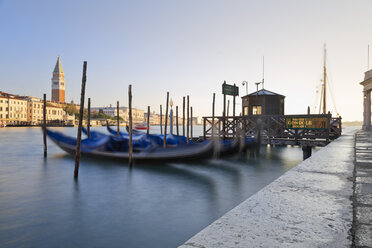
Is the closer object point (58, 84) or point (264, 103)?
point (264, 103)

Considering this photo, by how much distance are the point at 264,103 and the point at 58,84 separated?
159986mm

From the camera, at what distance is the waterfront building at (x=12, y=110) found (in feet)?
278

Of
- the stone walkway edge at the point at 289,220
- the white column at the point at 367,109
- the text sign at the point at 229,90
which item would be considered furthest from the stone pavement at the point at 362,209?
the white column at the point at 367,109

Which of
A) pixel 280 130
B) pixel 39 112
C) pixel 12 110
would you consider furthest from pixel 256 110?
pixel 39 112

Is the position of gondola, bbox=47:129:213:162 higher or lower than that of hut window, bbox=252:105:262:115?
lower

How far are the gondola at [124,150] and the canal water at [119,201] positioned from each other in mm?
678

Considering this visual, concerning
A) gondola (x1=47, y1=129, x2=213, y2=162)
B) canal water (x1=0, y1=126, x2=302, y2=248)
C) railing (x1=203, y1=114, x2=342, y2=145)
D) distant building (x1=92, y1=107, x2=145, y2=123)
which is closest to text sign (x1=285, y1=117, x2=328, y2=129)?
railing (x1=203, y1=114, x2=342, y2=145)

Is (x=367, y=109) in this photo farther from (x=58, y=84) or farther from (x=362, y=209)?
(x=58, y=84)

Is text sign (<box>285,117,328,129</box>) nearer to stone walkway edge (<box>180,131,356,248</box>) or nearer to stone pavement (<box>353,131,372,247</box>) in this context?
stone pavement (<box>353,131,372,247</box>)

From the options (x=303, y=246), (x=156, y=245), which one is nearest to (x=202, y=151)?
(x=156, y=245)

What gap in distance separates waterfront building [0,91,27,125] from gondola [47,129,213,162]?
79.7m

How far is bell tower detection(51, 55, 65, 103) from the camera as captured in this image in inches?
6181

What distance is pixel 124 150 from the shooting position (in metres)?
17.4

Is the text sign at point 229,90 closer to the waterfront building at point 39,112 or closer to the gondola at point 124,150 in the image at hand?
the gondola at point 124,150
